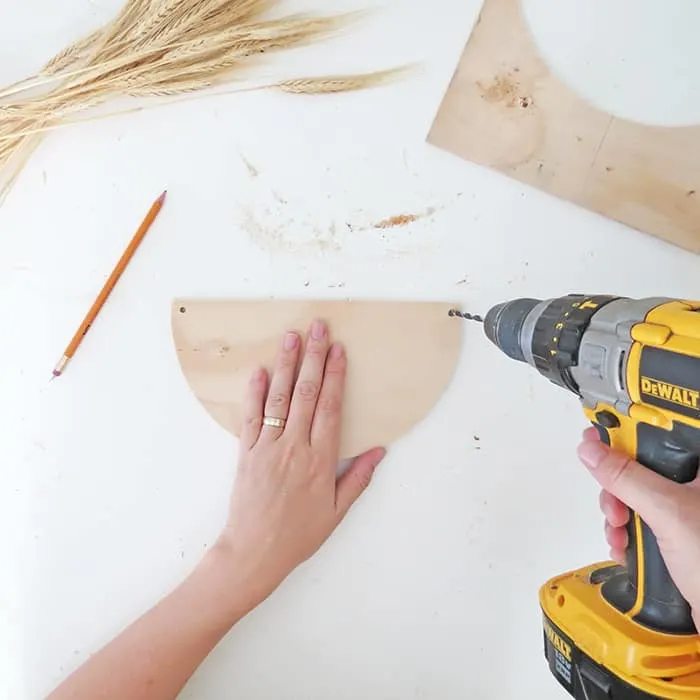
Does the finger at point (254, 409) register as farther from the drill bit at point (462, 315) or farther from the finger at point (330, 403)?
the drill bit at point (462, 315)

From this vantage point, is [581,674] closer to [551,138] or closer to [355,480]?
[355,480]

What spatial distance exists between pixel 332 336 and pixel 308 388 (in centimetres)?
9

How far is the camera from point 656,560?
0.85 meters

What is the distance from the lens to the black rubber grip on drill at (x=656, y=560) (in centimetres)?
79

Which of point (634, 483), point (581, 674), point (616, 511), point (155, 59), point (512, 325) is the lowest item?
point (581, 674)

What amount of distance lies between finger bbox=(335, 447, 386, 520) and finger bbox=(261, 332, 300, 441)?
133mm

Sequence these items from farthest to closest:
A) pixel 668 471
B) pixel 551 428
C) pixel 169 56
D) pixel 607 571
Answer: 1. pixel 551 428
2. pixel 169 56
3. pixel 607 571
4. pixel 668 471

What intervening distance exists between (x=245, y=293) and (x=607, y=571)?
0.67m

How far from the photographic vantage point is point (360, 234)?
46.9 inches

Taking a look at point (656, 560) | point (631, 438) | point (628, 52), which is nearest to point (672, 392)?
point (631, 438)

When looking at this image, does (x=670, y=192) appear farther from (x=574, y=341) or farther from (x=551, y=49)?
(x=574, y=341)

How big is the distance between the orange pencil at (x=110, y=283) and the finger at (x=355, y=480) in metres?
0.47

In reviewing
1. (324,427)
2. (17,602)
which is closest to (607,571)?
(324,427)

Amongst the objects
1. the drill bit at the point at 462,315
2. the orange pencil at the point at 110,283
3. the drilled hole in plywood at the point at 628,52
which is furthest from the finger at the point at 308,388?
the drilled hole in plywood at the point at 628,52
